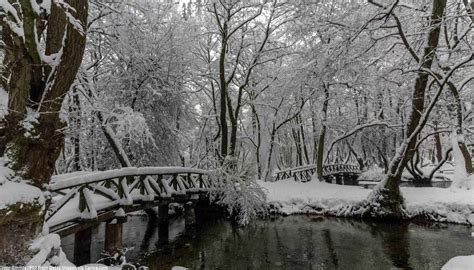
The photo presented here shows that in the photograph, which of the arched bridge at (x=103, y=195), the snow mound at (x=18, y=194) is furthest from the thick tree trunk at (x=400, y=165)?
the snow mound at (x=18, y=194)

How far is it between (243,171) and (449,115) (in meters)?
12.7

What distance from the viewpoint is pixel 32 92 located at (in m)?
4.48

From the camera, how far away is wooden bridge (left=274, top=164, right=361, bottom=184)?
22516 mm

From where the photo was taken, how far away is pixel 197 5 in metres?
14.0

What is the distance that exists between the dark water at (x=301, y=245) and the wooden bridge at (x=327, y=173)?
927 centimetres

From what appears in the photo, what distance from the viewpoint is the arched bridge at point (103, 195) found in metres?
6.31

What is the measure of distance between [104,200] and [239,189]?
582 centimetres

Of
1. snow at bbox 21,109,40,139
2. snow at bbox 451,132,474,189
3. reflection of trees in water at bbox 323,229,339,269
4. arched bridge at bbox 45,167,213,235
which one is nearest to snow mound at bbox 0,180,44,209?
arched bridge at bbox 45,167,213,235

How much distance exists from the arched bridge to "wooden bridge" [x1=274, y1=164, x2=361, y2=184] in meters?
11.3

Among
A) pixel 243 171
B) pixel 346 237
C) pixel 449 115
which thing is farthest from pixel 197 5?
pixel 449 115

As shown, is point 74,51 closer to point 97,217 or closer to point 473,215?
point 97,217

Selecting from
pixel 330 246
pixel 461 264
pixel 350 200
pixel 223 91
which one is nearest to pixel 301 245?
pixel 330 246

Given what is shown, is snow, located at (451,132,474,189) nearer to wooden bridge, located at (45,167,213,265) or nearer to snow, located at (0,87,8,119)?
wooden bridge, located at (45,167,213,265)

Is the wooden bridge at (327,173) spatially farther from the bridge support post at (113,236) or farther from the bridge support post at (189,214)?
the bridge support post at (113,236)
